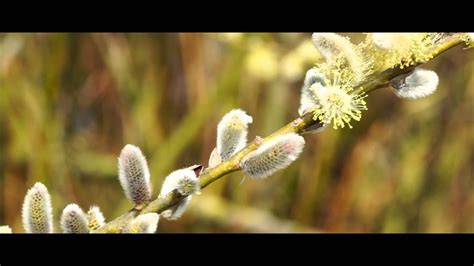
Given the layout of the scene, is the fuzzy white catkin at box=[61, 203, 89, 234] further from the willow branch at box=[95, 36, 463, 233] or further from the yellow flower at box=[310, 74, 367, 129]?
the yellow flower at box=[310, 74, 367, 129]

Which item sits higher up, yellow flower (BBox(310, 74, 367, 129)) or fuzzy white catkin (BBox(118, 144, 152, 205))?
yellow flower (BBox(310, 74, 367, 129))

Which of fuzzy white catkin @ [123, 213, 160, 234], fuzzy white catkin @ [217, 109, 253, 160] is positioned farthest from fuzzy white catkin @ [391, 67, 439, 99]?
fuzzy white catkin @ [123, 213, 160, 234]

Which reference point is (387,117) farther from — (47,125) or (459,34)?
(459,34)

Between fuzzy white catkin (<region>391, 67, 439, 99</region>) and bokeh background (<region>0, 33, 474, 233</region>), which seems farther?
bokeh background (<region>0, 33, 474, 233</region>)

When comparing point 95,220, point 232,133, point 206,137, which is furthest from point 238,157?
point 206,137

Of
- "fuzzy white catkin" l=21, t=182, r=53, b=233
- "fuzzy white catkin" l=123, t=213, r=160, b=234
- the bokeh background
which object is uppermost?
the bokeh background

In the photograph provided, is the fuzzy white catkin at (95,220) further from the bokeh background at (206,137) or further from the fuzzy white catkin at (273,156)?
the bokeh background at (206,137)

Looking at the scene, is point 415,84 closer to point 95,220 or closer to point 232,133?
point 232,133
